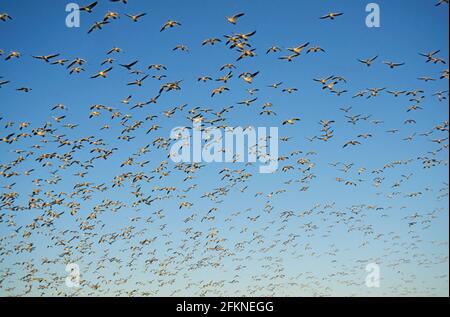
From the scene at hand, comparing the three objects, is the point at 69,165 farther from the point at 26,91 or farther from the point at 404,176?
the point at 404,176

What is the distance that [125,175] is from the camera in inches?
1823

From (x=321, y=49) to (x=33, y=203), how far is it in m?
29.7

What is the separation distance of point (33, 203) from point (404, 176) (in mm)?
32771

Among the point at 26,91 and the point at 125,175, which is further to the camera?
the point at 125,175

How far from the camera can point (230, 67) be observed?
33.6m
